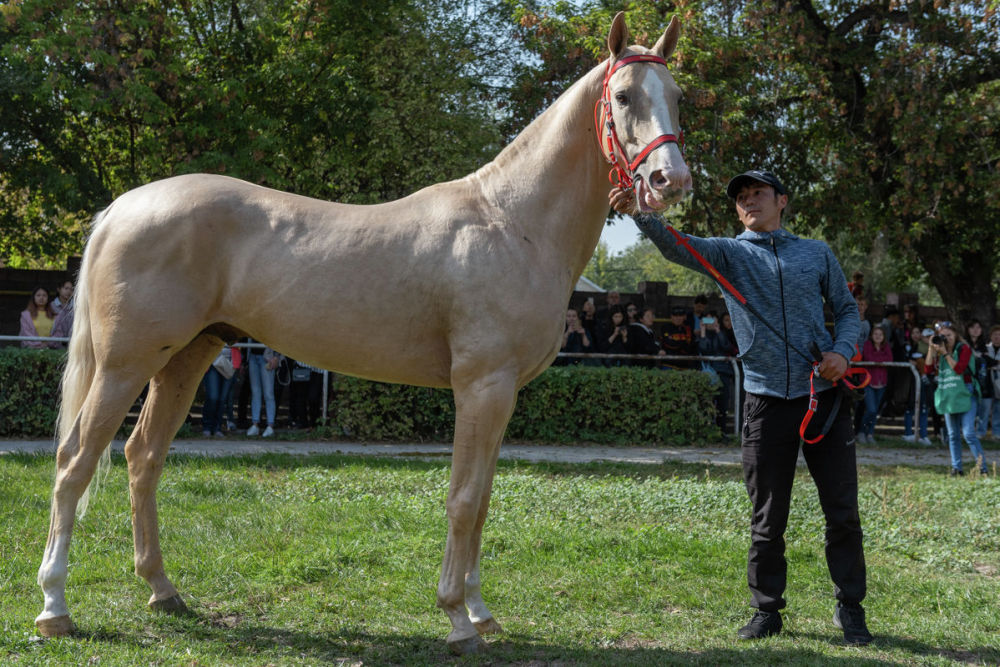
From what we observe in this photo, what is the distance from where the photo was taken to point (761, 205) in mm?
4520

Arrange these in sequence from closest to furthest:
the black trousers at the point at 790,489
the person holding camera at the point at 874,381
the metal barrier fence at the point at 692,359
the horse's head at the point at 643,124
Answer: the horse's head at the point at 643,124
the black trousers at the point at 790,489
the metal barrier fence at the point at 692,359
the person holding camera at the point at 874,381

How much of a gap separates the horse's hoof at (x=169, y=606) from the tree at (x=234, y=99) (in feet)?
29.3

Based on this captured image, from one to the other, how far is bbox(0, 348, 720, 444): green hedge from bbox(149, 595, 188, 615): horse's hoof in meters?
7.47

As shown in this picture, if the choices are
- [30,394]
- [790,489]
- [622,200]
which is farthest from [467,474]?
[30,394]

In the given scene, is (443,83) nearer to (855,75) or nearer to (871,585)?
(855,75)

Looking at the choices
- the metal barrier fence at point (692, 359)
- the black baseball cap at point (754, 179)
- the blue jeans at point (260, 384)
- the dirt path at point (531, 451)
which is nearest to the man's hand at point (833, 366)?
the black baseball cap at point (754, 179)

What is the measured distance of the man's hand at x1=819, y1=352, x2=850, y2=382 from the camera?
13.6ft

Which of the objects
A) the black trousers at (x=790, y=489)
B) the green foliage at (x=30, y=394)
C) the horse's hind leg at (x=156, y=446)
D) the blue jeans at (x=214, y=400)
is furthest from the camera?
the blue jeans at (x=214, y=400)

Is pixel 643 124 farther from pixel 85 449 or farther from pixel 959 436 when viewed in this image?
pixel 959 436

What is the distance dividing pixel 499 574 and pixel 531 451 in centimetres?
637

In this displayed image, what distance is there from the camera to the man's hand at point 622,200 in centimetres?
389

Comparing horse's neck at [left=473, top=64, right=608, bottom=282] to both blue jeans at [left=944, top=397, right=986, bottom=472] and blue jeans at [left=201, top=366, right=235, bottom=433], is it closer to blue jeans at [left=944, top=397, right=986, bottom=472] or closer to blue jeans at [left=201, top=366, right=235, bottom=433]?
blue jeans at [left=944, top=397, right=986, bottom=472]

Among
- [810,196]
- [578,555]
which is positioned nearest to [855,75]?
[810,196]

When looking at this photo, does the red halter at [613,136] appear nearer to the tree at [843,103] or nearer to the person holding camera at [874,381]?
the tree at [843,103]
